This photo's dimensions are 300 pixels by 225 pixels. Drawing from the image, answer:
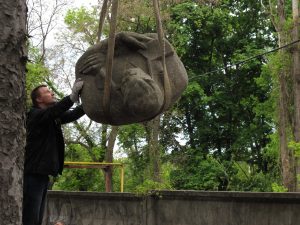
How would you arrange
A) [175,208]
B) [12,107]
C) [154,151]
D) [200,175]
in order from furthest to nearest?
[200,175] → [154,151] → [175,208] → [12,107]

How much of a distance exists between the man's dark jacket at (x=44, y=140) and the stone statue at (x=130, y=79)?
0.71 m

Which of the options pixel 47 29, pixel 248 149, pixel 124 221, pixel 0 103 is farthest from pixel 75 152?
pixel 0 103

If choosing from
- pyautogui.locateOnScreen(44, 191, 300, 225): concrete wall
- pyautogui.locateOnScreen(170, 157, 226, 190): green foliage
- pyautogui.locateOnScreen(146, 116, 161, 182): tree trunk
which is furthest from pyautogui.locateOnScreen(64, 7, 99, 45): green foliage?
pyautogui.locateOnScreen(44, 191, 300, 225): concrete wall

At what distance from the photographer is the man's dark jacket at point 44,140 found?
15.4ft

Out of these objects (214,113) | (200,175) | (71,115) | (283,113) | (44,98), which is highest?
(214,113)

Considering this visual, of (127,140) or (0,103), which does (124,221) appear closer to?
(0,103)

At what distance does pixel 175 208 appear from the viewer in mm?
7566

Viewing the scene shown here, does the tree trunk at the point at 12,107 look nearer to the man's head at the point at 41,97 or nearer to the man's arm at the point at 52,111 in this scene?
the man's arm at the point at 52,111

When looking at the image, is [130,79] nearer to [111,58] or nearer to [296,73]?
[111,58]

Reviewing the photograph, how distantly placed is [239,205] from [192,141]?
67.4ft

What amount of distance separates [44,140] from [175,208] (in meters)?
3.16

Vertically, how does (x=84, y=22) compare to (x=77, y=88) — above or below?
above

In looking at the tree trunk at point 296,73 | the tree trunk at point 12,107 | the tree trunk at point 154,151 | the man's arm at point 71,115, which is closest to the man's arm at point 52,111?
the man's arm at point 71,115

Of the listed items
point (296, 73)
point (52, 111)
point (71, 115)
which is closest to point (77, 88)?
point (52, 111)
